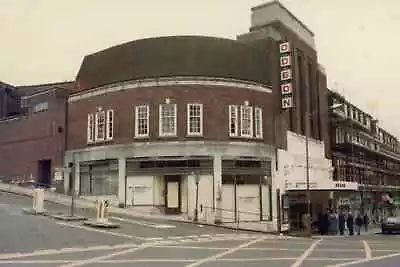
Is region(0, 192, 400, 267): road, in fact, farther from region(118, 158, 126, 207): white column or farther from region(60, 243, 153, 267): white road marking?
region(118, 158, 126, 207): white column

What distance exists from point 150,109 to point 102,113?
4.58 meters

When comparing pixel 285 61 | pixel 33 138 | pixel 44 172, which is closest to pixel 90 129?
pixel 44 172

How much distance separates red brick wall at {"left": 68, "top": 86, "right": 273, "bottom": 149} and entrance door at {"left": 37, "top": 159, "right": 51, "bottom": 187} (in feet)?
29.7

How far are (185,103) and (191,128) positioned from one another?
1794 mm

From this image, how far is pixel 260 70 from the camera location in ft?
130

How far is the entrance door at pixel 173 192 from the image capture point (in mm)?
36000

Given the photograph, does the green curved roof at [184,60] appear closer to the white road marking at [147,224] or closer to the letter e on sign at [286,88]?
the letter e on sign at [286,88]

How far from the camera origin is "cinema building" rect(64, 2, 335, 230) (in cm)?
3575

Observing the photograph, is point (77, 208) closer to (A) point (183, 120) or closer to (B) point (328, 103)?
(A) point (183, 120)

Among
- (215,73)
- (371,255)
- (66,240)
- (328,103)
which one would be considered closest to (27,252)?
(66,240)

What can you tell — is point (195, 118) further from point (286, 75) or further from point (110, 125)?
point (286, 75)

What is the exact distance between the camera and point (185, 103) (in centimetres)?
3647

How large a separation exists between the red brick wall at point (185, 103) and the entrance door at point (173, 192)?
2.75m

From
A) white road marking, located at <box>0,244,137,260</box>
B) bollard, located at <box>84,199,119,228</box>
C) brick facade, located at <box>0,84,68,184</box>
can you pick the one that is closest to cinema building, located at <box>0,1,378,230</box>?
brick facade, located at <box>0,84,68,184</box>
